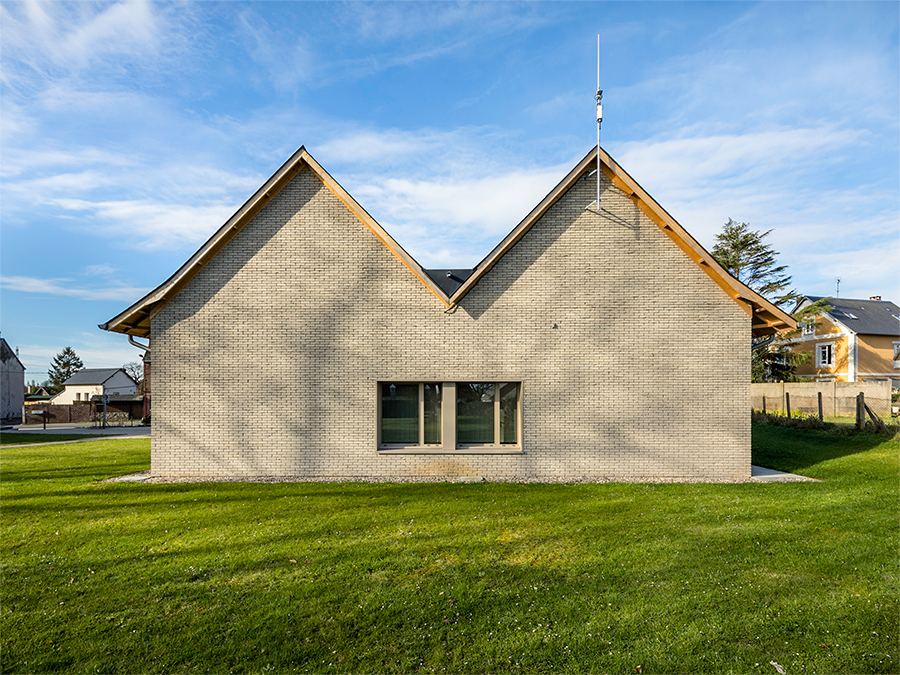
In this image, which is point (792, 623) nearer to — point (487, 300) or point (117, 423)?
point (487, 300)

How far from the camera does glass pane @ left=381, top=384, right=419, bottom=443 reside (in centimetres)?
1190

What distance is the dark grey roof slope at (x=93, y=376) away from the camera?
53.2 meters

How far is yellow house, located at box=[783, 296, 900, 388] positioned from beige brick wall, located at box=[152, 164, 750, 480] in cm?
3404

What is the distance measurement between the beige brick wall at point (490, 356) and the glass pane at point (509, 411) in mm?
335

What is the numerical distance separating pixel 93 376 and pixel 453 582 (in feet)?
202

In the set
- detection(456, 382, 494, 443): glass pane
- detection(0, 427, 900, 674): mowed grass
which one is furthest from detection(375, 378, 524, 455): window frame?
detection(0, 427, 900, 674): mowed grass

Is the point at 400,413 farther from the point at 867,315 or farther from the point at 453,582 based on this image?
the point at 867,315

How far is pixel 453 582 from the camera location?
5.57m

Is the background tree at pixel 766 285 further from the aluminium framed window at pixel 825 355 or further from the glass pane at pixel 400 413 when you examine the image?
the glass pane at pixel 400 413

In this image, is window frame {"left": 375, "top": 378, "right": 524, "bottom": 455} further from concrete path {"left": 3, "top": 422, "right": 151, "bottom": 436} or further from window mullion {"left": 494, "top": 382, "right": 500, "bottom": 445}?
concrete path {"left": 3, "top": 422, "right": 151, "bottom": 436}

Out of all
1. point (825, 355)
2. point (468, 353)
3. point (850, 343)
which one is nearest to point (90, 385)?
point (468, 353)

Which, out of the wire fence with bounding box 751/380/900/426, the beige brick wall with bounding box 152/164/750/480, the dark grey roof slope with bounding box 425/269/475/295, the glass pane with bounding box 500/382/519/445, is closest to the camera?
the beige brick wall with bounding box 152/164/750/480

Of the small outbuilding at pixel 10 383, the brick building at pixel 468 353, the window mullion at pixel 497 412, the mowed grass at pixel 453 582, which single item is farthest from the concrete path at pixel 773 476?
the small outbuilding at pixel 10 383

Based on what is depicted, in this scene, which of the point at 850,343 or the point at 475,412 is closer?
the point at 475,412
